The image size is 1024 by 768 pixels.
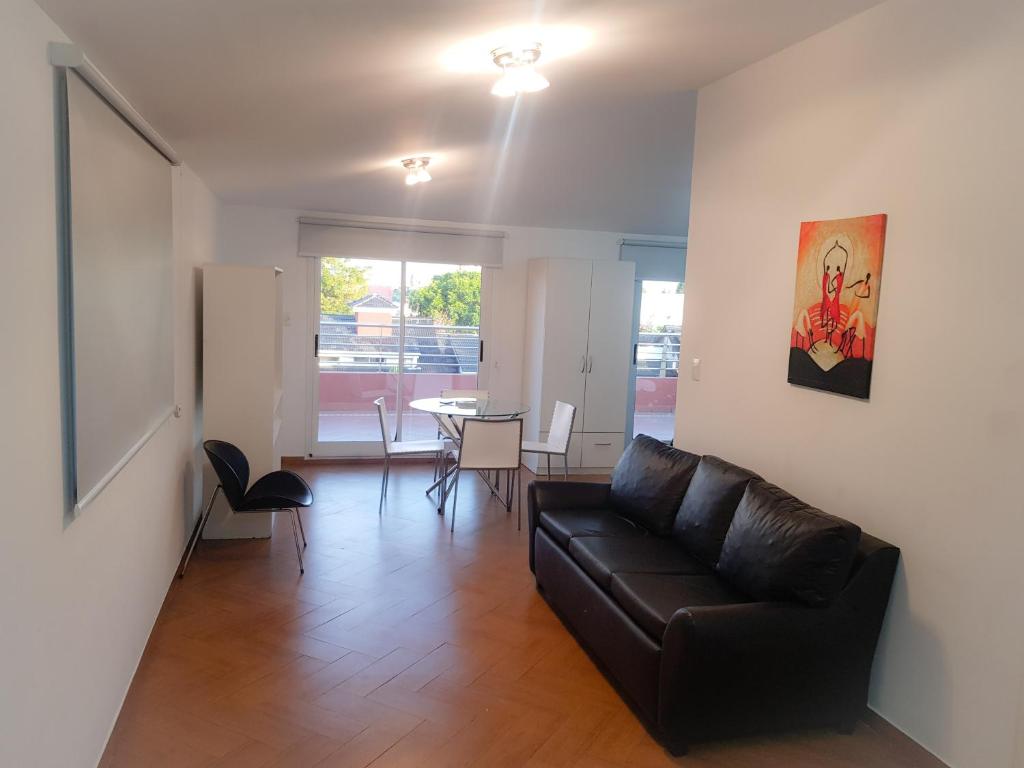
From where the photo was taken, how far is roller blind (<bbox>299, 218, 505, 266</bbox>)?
23.1ft

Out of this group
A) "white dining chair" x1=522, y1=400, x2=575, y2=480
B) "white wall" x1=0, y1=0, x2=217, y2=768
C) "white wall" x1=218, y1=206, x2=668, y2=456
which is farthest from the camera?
"white wall" x1=218, y1=206, x2=668, y2=456

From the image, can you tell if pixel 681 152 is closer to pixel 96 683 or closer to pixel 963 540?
pixel 963 540

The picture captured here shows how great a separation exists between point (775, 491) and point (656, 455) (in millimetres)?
973

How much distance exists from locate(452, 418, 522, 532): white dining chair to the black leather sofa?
2.27 meters

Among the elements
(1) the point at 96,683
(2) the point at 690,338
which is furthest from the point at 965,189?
(1) the point at 96,683

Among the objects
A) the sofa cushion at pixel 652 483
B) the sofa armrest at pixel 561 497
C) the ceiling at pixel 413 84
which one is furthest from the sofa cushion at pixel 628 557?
the ceiling at pixel 413 84

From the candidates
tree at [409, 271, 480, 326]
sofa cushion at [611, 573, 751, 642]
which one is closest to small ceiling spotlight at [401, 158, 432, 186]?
tree at [409, 271, 480, 326]

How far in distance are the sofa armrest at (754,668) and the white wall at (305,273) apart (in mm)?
5272

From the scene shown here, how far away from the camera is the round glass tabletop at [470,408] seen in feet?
18.5

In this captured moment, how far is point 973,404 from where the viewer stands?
7.83 feet

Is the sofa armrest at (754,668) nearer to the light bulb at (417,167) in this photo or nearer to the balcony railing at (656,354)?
the light bulb at (417,167)

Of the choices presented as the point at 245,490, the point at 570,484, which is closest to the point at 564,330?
the point at 570,484

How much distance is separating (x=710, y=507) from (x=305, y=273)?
503 centimetres

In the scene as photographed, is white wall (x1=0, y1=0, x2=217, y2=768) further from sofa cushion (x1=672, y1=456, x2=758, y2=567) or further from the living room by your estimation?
sofa cushion (x1=672, y1=456, x2=758, y2=567)
